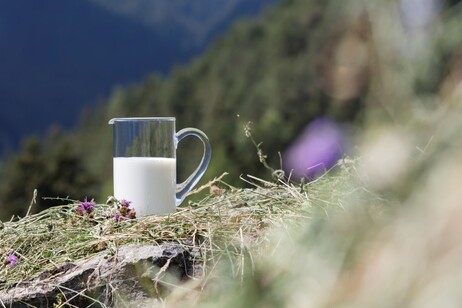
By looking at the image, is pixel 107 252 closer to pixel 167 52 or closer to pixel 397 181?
pixel 397 181

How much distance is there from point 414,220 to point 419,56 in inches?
8.2

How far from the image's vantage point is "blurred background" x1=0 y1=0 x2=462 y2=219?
649 mm

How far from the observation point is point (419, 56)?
658 mm

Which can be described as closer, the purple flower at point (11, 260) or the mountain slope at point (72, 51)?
the purple flower at point (11, 260)

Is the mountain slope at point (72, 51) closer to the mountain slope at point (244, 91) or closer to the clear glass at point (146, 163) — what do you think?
the mountain slope at point (244, 91)

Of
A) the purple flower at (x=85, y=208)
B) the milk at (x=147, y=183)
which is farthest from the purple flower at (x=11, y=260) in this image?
the milk at (x=147, y=183)

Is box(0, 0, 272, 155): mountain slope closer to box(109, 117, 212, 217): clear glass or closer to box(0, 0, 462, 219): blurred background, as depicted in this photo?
box(0, 0, 462, 219): blurred background

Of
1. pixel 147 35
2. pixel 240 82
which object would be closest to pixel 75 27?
pixel 147 35

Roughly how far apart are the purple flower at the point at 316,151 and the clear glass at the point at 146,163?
325 mm

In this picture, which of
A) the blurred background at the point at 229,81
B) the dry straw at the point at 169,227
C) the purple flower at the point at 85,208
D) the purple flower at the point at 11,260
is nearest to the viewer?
the blurred background at the point at 229,81

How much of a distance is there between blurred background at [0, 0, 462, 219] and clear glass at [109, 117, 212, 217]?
30 centimetres

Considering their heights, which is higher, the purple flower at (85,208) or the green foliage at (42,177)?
the purple flower at (85,208)

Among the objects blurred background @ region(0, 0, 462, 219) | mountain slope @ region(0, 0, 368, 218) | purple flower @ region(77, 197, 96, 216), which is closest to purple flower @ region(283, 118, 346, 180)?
blurred background @ region(0, 0, 462, 219)

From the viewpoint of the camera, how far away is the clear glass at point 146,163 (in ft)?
6.35
